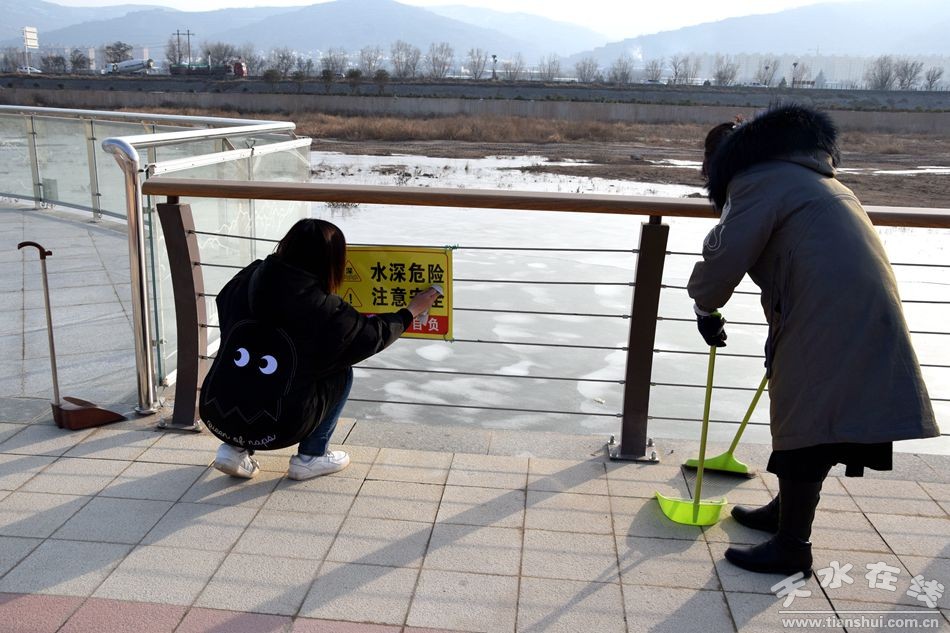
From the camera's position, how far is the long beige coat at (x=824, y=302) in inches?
96.5

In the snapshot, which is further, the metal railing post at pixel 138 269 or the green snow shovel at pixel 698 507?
the metal railing post at pixel 138 269

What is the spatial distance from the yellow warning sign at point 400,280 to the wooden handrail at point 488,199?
0.71 feet

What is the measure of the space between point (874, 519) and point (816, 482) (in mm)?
706

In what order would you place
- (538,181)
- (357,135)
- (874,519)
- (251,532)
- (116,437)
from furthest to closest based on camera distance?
1. (357,135)
2. (538,181)
3. (116,437)
4. (874,519)
5. (251,532)

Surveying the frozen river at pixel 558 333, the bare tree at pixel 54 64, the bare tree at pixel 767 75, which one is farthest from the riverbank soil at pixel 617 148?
the bare tree at pixel 54 64

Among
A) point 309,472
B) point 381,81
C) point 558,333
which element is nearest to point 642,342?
point 309,472

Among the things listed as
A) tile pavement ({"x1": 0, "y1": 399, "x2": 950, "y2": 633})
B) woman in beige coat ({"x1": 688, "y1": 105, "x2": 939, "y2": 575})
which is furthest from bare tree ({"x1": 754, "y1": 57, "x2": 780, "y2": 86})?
woman in beige coat ({"x1": 688, "y1": 105, "x2": 939, "y2": 575})

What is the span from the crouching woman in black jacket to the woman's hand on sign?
8.5 inches

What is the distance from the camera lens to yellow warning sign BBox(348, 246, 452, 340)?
3.46 meters

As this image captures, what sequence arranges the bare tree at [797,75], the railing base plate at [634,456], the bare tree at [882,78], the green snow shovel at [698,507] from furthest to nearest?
the bare tree at [882,78]
the bare tree at [797,75]
the railing base plate at [634,456]
the green snow shovel at [698,507]

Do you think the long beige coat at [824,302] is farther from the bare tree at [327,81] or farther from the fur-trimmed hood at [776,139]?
the bare tree at [327,81]

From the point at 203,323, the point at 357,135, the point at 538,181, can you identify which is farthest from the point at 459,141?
the point at 203,323

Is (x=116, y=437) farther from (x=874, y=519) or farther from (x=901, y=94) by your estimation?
(x=901, y=94)

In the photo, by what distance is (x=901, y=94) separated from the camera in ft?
282
